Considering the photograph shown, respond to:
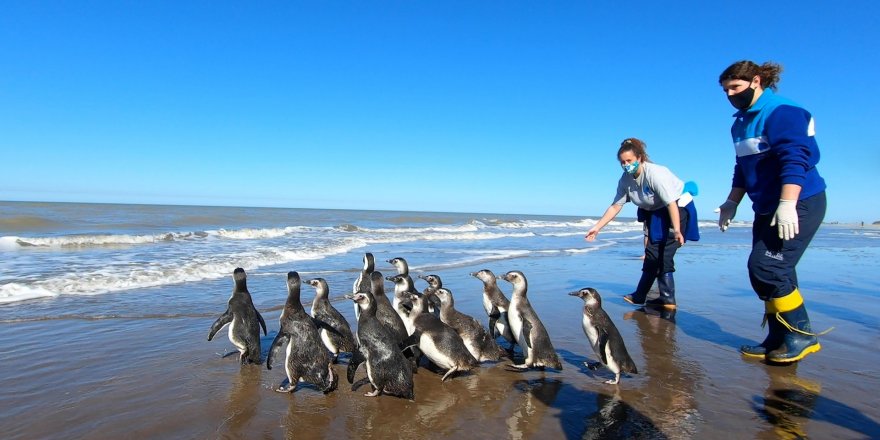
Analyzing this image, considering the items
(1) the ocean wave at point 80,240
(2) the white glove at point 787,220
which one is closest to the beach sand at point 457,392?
(2) the white glove at point 787,220

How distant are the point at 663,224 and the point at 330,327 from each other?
4585 millimetres

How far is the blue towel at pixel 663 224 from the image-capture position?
6.79 meters

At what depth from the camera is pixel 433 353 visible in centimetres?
441

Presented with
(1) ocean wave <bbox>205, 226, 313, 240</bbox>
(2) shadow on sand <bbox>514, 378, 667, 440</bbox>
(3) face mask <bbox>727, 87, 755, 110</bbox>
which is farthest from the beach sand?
(1) ocean wave <bbox>205, 226, 313, 240</bbox>

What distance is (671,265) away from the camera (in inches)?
271

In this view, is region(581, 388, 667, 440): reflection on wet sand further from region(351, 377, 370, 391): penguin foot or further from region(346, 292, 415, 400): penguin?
region(351, 377, 370, 391): penguin foot

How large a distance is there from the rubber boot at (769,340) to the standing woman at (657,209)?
1919 millimetres

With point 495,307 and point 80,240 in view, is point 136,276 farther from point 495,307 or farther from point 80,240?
point 80,240

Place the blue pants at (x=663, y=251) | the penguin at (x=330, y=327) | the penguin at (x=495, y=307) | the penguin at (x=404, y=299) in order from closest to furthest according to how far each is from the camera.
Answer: the penguin at (x=330, y=327)
the penguin at (x=404, y=299)
the penguin at (x=495, y=307)
the blue pants at (x=663, y=251)

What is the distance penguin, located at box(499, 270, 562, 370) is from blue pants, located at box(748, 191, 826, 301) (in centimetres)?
188

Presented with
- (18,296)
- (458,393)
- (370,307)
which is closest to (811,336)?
(458,393)

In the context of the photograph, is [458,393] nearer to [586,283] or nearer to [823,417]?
[823,417]

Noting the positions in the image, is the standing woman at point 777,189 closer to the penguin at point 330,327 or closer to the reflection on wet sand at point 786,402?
the reflection on wet sand at point 786,402

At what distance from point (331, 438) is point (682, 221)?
5.69 m
